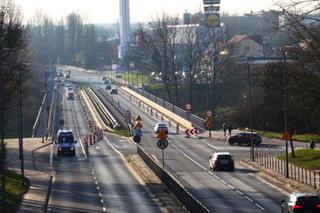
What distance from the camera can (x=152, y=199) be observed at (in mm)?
41406

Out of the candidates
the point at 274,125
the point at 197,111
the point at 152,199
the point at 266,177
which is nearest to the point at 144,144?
the point at 274,125

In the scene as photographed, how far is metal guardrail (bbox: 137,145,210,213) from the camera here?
29.9 m

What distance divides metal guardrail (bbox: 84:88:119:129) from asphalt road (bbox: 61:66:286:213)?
1427cm

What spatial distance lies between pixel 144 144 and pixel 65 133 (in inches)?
389

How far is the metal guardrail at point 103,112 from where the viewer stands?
9971 cm

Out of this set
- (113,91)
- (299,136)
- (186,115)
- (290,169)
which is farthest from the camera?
(113,91)

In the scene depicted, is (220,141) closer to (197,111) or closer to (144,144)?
(144,144)

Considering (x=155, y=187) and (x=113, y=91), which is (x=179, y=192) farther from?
(x=113, y=91)

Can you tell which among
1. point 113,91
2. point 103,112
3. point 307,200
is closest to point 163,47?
point 103,112

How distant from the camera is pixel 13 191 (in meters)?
45.6

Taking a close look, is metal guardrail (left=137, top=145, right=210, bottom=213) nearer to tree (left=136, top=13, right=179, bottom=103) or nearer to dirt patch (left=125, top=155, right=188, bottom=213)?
dirt patch (left=125, top=155, right=188, bottom=213)

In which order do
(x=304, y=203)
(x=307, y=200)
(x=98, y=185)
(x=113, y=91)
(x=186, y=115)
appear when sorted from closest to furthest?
(x=304, y=203)
(x=307, y=200)
(x=98, y=185)
(x=186, y=115)
(x=113, y=91)

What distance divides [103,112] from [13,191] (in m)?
69.7

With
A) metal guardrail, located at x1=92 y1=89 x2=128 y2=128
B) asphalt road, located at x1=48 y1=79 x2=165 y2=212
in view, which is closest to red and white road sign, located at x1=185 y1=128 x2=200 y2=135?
asphalt road, located at x1=48 y1=79 x2=165 y2=212
